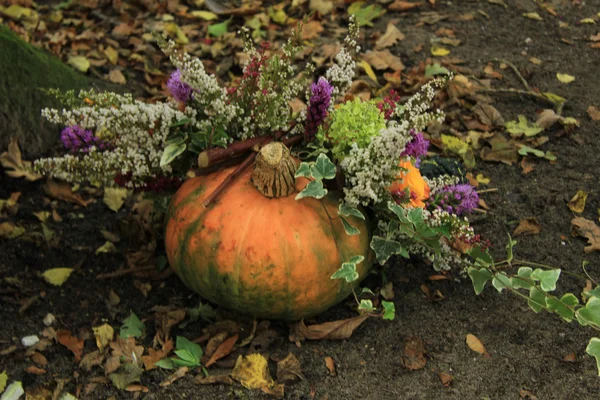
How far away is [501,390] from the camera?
217 cm

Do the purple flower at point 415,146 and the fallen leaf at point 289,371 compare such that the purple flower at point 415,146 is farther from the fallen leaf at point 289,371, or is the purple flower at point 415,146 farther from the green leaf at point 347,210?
the fallen leaf at point 289,371

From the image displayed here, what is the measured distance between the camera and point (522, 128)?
3.35 meters

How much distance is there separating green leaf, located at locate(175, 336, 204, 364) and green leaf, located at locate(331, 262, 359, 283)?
0.56 metres

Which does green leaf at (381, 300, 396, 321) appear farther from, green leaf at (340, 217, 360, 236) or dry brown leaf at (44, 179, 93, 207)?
dry brown leaf at (44, 179, 93, 207)

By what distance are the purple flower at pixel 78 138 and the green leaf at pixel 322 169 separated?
0.89 metres

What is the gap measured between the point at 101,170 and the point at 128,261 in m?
0.45

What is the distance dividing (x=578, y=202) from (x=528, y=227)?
10.9 inches

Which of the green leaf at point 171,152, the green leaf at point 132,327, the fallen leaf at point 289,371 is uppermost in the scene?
the green leaf at point 171,152

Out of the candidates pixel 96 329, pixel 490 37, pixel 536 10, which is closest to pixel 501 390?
pixel 96 329

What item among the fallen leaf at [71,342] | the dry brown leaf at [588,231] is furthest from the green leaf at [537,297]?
the fallen leaf at [71,342]

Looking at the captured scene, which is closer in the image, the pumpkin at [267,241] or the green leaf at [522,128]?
the pumpkin at [267,241]

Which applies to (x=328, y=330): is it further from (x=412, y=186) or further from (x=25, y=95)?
(x=25, y=95)

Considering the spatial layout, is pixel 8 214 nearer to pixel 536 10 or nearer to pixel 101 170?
pixel 101 170

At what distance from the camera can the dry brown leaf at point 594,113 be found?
11.1ft
